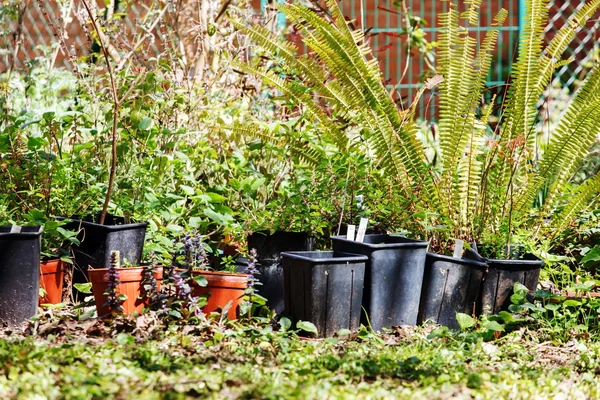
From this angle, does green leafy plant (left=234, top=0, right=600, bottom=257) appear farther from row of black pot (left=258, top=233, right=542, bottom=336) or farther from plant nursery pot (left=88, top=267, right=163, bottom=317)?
plant nursery pot (left=88, top=267, right=163, bottom=317)

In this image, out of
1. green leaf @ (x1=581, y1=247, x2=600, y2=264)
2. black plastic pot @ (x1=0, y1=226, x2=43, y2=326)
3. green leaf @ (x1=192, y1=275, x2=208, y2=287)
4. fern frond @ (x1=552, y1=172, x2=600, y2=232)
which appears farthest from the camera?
fern frond @ (x1=552, y1=172, x2=600, y2=232)

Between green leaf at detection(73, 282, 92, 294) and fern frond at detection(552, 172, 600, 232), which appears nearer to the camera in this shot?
green leaf at detection(73, 282, 92, 294)

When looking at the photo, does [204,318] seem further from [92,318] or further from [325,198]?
[325,198]

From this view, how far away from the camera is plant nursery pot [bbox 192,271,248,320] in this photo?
2.97 m

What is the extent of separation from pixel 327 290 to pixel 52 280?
113cm

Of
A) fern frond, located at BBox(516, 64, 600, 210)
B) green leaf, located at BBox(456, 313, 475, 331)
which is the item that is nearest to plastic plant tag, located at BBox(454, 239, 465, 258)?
green leaf, located at BBox(456, 313, 475, 331)

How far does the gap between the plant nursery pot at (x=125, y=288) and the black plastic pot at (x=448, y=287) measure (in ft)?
3.63

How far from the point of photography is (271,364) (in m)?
2.44

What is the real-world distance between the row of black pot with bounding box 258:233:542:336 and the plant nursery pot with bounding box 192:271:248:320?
0.61 ft

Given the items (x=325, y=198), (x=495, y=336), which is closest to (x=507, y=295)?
(x=495, y=336)

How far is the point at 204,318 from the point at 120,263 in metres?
0.52

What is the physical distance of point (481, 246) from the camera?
11.2 ft

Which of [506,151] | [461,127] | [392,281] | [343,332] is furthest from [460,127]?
[343,332]

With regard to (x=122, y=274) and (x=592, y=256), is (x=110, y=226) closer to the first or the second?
(x=122, y=274)
